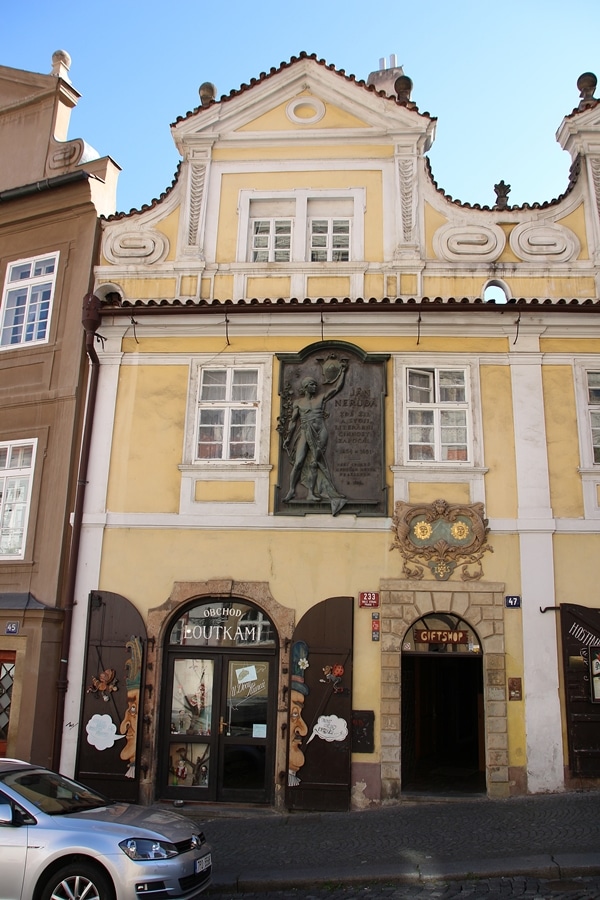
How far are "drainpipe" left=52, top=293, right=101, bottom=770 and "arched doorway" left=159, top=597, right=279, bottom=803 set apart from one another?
1.43 metres

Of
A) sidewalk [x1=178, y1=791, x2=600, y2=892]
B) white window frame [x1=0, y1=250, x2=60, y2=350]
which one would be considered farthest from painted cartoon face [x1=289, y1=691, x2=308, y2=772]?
white window frame [x1=0, y1=250, x2=60, y2=350]

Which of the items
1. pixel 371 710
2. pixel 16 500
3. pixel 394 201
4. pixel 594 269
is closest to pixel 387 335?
pixel 394 201

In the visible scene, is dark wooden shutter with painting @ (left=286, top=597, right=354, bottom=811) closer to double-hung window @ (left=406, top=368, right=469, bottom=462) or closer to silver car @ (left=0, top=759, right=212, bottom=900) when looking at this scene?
double-hung window @ (left=406, top=368, right=469, bottom=462)

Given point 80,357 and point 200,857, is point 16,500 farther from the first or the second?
point 200,857

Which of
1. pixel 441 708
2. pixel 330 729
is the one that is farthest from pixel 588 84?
pixel 441 708

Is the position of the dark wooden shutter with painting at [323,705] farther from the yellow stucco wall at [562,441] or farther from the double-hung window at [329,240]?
the double-hung window at [329,240]

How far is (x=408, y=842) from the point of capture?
29.7ft

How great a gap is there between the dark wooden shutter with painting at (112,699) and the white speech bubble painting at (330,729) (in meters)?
2.47

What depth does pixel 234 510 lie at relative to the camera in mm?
12047

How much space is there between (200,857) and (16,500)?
7.30m

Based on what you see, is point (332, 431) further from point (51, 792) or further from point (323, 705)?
point (51, 792)

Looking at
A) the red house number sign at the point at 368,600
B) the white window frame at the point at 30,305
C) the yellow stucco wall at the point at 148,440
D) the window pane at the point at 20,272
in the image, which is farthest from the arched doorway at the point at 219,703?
the window pane at the point at 20,272

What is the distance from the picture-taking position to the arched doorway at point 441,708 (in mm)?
11500

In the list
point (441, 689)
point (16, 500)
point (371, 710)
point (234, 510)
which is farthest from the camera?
point (441, 689)
